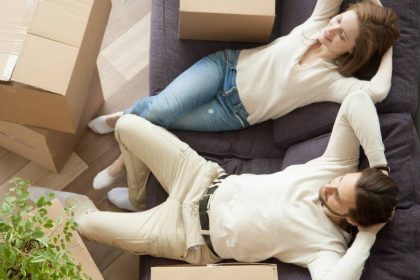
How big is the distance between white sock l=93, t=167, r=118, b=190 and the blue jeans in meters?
0.33

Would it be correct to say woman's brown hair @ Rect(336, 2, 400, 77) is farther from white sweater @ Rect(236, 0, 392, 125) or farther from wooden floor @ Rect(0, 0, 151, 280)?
wooden floor @ Rect(0, 0, 151, 280)

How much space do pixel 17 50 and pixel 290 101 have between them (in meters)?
0.95

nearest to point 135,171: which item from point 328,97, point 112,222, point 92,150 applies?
point 112,222

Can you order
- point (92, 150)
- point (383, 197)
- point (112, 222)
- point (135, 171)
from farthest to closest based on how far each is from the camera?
point (92, 150)
point (135, 171)
point (112, 222)
point (383, 197)

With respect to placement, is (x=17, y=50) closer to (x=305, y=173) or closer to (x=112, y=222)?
(x=112, y=222)

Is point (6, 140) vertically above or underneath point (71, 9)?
underneath

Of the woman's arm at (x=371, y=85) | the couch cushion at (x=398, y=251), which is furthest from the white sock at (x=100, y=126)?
the couch cushion at (x=398, y=251)

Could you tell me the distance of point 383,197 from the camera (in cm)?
147

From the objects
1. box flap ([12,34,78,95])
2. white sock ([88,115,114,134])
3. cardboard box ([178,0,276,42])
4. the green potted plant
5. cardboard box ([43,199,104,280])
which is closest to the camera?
the green potted plant

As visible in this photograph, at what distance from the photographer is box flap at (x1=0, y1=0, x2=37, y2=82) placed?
1.54m

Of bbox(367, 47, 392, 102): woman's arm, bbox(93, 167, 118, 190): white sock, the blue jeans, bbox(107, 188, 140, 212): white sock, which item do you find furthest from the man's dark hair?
bbox(93, 167, 118, 190): white sock

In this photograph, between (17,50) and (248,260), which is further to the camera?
(248,260)

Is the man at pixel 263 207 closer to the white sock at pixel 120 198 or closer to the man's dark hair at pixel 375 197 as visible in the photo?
the man's dark hair at pixel 375 197

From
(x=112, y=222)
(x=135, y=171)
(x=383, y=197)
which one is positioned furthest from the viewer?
(x=135, y=171)
